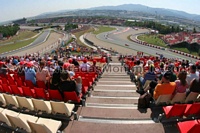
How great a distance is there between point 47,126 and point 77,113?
2221 mm

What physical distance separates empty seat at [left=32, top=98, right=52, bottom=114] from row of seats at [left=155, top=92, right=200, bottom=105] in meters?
4.25

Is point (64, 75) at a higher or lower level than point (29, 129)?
higher

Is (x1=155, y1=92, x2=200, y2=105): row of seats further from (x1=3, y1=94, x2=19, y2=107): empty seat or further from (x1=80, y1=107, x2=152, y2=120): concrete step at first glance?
(x1=3, y1=94, x2=19, y2=107): empty seat

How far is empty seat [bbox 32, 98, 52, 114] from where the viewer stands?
322 inches

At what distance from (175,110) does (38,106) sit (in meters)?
4.94

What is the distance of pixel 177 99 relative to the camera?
8.95 metres

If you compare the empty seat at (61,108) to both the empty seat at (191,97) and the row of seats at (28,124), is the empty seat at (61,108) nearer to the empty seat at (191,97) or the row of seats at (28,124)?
the row of seats at (28,124)

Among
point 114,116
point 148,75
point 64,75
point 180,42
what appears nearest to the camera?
point 114,116

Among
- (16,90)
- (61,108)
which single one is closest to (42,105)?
(61,108)

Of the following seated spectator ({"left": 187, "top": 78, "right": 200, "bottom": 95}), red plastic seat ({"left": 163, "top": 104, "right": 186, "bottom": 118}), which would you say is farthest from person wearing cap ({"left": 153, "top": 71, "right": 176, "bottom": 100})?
red plastic seat ({"left": 163, "top": 104, "right": 186, "bottom": 118})

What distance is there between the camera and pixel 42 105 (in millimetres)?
8258

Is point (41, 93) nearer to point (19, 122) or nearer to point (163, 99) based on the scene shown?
point (19, 122)

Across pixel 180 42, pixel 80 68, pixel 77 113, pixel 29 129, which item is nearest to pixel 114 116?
pixel 77 113

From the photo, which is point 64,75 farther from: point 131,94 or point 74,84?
point 131,94
